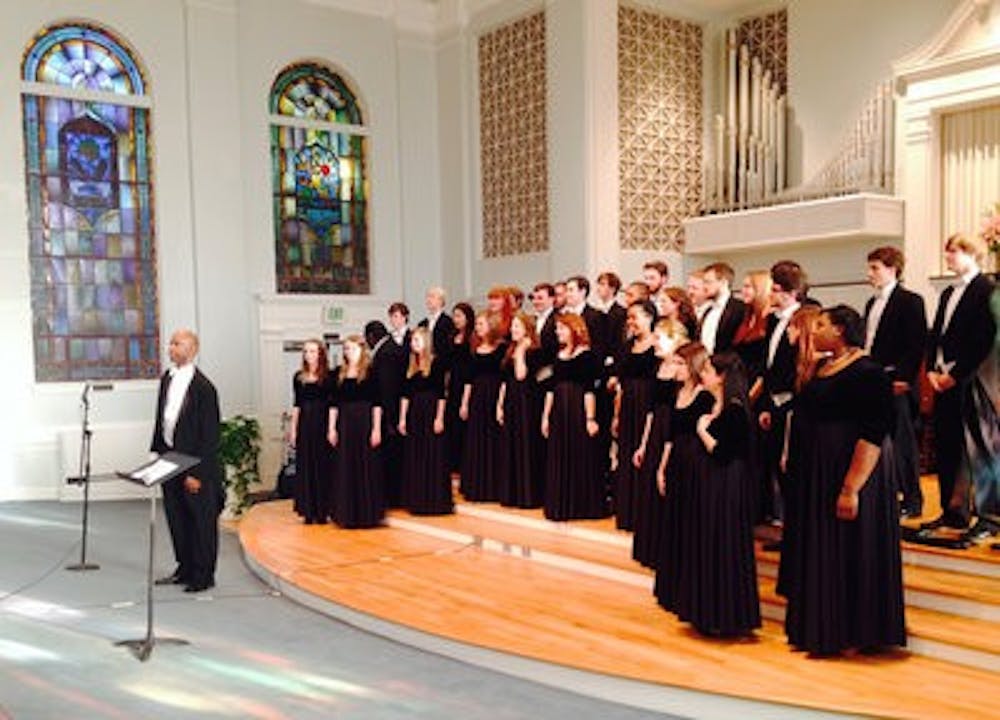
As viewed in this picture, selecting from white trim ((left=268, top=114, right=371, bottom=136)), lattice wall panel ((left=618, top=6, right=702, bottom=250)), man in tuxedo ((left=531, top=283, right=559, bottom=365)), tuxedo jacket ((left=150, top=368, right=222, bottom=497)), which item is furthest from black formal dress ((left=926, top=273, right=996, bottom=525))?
white trim ((left=268, top=114, right=371, bottom=136))

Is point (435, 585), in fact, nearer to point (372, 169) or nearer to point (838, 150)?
point (838, 150)

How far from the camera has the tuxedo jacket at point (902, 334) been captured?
4383 mm

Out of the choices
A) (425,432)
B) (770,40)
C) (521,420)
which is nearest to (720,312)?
(521,420)

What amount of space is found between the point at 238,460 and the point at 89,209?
9.72 ft

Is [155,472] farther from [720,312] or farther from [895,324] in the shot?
[895,324]

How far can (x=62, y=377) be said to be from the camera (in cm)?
871

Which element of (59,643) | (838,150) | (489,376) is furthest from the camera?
(838,150)

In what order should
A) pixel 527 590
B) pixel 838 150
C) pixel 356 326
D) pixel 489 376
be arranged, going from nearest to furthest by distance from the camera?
pixel 527 590, pixel 489 376, pixel 838 150, pixel 356 326

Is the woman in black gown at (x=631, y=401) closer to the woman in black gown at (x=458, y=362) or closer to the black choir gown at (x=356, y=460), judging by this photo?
the woman in black gown at (x=458, y=362)

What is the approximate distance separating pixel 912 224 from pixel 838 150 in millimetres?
1112

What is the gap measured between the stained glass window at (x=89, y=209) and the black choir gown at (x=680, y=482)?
6.46 m

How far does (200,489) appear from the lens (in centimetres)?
524

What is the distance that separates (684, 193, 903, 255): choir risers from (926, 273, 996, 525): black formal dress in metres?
3.02

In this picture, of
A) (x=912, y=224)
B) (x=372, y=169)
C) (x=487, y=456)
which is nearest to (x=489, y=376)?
(x=487, y=456)
